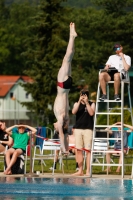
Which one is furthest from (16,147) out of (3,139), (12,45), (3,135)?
(12,45)

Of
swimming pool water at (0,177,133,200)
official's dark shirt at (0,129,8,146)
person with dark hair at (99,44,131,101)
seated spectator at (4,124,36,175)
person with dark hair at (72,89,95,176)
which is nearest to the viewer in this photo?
swimming pool water at (0,177,133,200)

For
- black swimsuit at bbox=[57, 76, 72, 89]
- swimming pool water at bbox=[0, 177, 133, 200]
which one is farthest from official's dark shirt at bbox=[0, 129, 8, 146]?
black swimsuit at bbox=[57, 76, 72, 89]

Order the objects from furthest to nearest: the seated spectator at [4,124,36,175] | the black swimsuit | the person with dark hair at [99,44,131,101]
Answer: the seated spectator at [4,124,36,175]
the person with dark hair at [99,44,131,101]
the black swimsuit

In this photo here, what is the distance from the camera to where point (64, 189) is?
15742mm

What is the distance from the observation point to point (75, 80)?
2227 inches

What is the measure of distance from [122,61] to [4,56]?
83.0m

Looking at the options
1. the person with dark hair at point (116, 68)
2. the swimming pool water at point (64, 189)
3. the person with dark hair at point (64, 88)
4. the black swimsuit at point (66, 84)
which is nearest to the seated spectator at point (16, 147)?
the swimming pool water at point (64, 189)

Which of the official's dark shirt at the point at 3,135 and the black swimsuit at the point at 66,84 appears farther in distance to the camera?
the official's dark shirt at the point at 3,135

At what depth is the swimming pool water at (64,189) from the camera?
14.2 meters

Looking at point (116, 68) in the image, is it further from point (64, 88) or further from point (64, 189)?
point (64, 88)

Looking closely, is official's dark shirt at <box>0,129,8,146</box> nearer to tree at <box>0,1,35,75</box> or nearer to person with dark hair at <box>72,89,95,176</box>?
person with dark hair at <box>72,89,95,176</box>

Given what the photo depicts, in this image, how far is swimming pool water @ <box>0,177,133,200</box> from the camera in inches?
559

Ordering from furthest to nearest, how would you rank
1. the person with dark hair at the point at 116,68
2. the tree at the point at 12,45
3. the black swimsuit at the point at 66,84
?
the tree at the point at 12,45
the person with dark hair at the point at 116,68
the black swimsuit at the point at 66,84

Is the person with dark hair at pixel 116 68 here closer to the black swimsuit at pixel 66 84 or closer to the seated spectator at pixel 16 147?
the seated spectator at pixel 16 147
